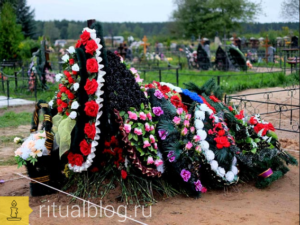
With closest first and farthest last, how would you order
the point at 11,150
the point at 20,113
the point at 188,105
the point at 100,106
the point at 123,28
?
the point at 100,106, the point at 188,105, the point at 11,150, the point at 20,113, the point at 123,28

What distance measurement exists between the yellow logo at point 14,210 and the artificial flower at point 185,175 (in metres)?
1.80

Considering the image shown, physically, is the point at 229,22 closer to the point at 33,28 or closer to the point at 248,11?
the point at 248,11

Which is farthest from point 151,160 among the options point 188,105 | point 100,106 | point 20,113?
point 20,113

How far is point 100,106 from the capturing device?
4.43 metres

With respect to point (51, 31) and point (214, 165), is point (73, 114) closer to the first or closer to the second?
point (214, 165)

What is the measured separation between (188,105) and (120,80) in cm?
154

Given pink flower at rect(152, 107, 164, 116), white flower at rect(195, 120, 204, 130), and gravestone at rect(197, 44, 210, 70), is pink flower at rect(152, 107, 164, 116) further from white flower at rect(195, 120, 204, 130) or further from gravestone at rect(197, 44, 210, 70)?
gravestone at rect(197, 44, 210, 70)

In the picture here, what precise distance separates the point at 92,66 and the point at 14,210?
5.83ft

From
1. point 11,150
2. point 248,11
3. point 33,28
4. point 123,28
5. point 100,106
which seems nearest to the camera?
point 100,106

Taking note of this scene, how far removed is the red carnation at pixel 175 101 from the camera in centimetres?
554

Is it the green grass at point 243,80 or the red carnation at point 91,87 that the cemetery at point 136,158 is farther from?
the green grass at point 243,80

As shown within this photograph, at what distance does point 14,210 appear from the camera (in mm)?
4180

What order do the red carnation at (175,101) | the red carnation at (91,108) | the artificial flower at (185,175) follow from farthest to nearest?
the red carnation at (175,101) → the artificial flower at (185,175) → the red carnation at (91,108)

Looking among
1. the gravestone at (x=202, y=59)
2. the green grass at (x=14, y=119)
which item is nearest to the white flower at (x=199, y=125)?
the green grass at (x=14, y=119)
